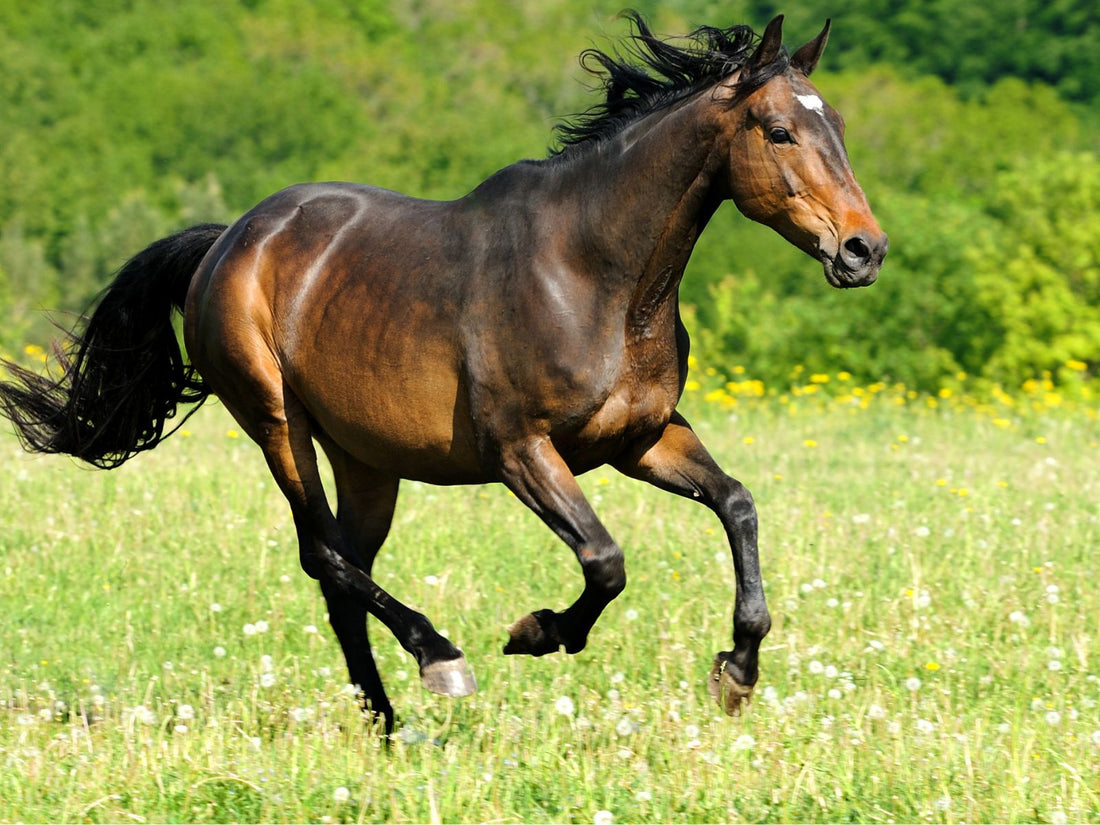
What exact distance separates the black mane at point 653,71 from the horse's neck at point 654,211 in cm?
15

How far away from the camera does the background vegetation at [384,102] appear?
6325cm

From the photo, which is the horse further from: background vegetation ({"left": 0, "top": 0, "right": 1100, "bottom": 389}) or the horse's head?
background vegetation ({"left": 0, "top": 0, "right": 1100, "bottom": 389})

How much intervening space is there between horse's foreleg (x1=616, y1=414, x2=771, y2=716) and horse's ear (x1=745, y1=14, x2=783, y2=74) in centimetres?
127

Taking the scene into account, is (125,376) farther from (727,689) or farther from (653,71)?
(727,689)

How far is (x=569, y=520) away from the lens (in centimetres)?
480

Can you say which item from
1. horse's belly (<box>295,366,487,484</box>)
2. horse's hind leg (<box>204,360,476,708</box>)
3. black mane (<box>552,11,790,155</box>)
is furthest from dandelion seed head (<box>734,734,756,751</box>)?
black mane (<box>552,11,790,155</box>)

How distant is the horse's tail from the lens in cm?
653

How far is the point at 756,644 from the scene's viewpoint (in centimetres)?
498

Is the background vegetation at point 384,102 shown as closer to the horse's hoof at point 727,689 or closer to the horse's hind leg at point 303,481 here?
the horse's hind leg at point 303,481

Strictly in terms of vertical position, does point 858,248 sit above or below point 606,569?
above

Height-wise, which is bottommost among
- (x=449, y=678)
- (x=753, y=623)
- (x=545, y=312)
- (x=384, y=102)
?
(x=449, y=678)

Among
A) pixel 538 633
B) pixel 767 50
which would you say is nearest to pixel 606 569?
pixel 538 633

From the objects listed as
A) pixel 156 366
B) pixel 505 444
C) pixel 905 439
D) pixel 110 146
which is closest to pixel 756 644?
pixel 505 444

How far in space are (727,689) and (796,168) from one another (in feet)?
5.72
